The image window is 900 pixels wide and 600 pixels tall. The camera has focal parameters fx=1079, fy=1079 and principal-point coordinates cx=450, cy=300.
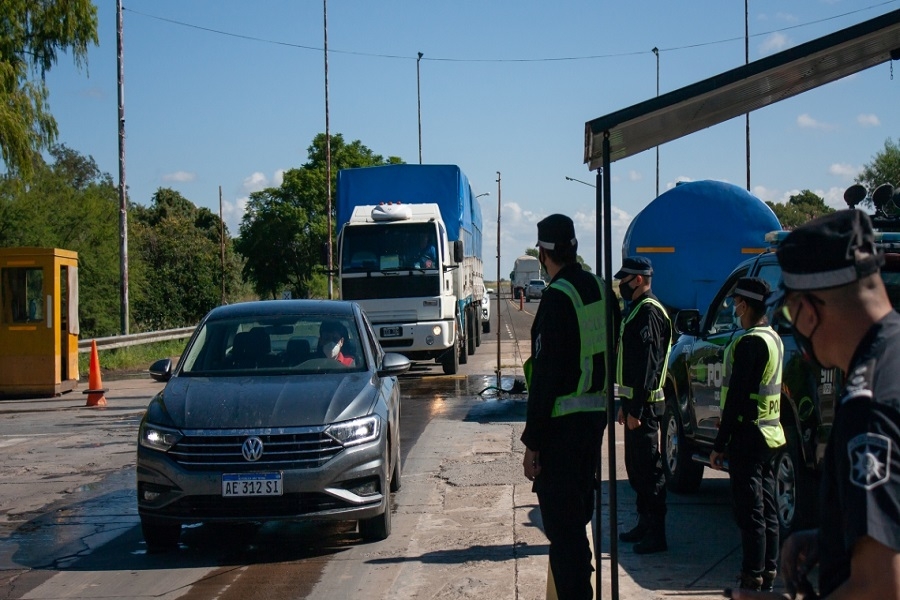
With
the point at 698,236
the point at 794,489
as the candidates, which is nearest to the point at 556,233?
the point at 794,489

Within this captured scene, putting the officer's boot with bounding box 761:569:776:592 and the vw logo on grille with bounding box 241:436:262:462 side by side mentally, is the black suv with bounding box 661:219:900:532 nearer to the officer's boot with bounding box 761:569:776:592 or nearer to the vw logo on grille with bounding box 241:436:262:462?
the officer's boot with bounding box 761:569:776:592

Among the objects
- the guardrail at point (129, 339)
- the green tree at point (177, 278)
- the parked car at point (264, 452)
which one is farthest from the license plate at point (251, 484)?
the green tree at point (177, 278)

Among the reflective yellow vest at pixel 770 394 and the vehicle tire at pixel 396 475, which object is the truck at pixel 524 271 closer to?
the vehicle tire at pixel 396 475

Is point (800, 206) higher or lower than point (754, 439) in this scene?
higher

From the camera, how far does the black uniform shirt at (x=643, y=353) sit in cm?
710

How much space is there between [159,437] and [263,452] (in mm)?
774

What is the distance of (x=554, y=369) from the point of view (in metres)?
5.04

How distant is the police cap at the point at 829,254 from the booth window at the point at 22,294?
788 inches

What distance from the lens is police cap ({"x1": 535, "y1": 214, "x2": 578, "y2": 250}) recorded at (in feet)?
17.3

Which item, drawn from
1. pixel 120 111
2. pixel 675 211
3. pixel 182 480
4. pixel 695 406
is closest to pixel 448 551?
pixel 182 480

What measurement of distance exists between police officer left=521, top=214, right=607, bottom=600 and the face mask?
3.79 metres

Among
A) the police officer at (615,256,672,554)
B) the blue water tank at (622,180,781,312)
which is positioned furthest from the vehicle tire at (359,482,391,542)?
the blue water tank at (622,180,781,312)

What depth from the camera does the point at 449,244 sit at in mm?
22156

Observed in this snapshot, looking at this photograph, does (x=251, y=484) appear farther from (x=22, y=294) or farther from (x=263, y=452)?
(x=22, y=294)
